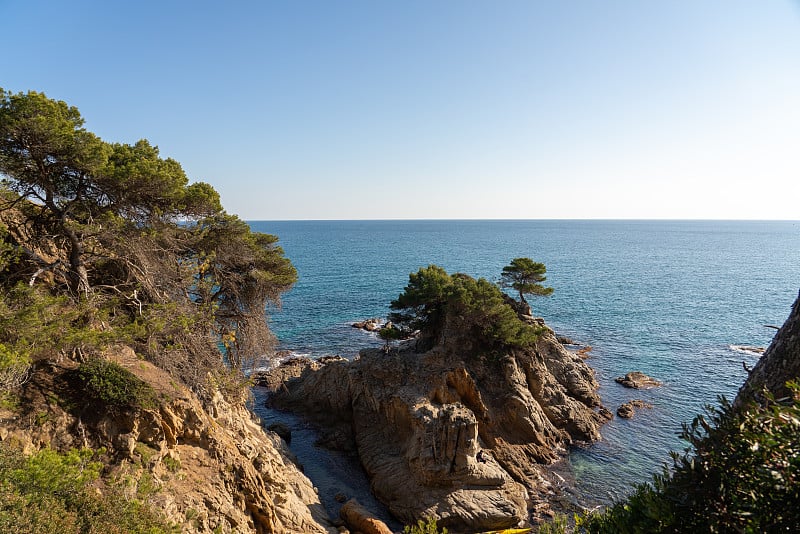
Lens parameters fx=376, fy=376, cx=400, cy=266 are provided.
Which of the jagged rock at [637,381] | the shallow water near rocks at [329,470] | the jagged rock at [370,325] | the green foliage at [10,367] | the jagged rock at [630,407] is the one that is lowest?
the shallow water near rocks at [329,470]

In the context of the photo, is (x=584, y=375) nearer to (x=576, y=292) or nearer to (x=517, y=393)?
(x=517, y=393)

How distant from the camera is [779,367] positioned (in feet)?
25.1

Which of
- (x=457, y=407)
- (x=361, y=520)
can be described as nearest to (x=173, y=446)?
(x=361, y=520)

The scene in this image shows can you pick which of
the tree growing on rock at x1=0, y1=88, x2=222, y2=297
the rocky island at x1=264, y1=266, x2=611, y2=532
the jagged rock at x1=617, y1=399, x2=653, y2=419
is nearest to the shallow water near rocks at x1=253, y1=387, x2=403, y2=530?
the rocky island at x1=264, y1=266, x2=611, y2=532

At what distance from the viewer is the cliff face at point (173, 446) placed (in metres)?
10.5

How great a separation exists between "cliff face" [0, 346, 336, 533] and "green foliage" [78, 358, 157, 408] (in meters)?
0.31

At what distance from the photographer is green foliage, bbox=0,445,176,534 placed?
22.9 feet

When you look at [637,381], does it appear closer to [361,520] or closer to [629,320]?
[629,320]

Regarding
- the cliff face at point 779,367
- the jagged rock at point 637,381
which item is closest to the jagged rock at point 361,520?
the cliff face at point 779,367

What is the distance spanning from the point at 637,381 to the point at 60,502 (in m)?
42.3

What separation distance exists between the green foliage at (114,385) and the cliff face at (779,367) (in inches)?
619

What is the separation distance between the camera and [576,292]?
71.1 meters

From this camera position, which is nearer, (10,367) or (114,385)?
(10,367)

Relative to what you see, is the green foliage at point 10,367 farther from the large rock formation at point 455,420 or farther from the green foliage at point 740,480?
the large rock formation at point 455,420
